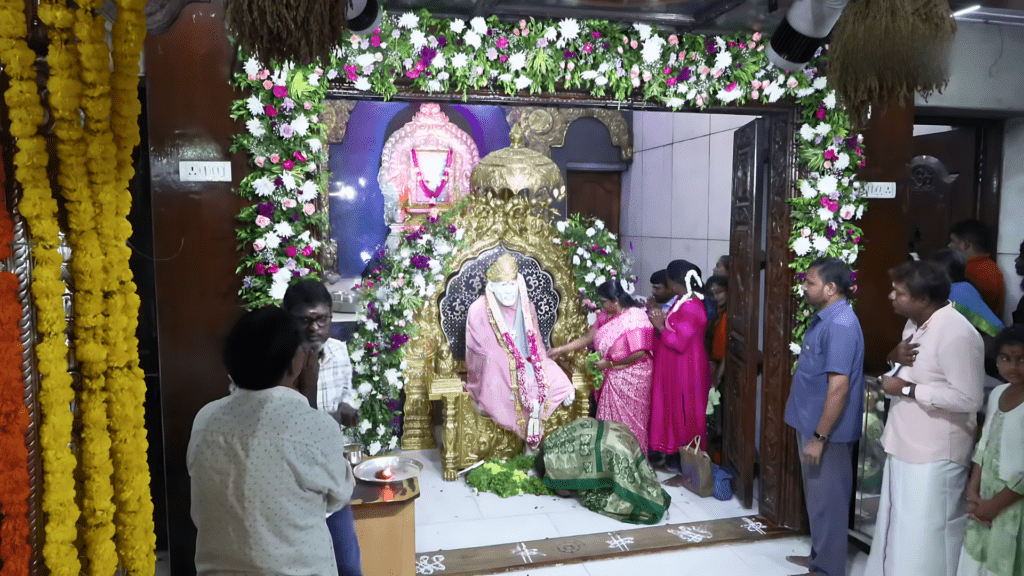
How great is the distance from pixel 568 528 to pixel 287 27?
3.62m

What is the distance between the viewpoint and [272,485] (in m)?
2.04

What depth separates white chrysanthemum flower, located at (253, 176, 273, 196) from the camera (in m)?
3.80

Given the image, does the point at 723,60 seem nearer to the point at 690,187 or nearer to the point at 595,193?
the point at 690,187

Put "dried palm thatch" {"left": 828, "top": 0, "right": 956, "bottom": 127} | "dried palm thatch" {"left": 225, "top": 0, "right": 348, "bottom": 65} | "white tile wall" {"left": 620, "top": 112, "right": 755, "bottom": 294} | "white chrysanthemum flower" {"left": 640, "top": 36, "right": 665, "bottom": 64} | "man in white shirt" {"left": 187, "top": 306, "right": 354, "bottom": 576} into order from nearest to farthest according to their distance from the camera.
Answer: "man in white shirt" {"left": 187, "top": 306, "right": 354, "bottom": 576} < "dried palm thatch" {"left": 225, "top": 0, "right": 348, "bottom": 65} < "dried palm thatch" {"left": 828, "top": 0, "right": 956, "bottom": 127} < "white chrysanthemum flower" {"left": 640, "top": 36, "right": 665, "bottom": 64} < "white tile wall" {"left": 620, "top": 112, "right": 755, "bottom": 294}

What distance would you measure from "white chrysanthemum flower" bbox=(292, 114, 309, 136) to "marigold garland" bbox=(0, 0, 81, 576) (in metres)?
1.68

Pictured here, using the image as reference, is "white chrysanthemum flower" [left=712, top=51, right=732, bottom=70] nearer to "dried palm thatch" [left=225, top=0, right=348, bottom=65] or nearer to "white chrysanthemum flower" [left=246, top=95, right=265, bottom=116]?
"dried palm thatch" [left=225, top=0, right=348, bottom=65]

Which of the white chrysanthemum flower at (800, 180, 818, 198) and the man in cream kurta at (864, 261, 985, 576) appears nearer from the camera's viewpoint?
the man in cream kurta at (864, 261, 985, 576)

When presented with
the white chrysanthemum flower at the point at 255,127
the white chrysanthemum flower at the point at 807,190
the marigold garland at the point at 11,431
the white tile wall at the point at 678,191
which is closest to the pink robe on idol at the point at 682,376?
the white chrysanthemum flower at the point at 807,190

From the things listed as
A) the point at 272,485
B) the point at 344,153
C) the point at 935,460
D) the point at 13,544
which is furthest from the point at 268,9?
the point at 344,153

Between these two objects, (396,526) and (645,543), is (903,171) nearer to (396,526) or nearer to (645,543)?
(645,543)

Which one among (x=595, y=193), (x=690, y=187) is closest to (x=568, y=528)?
(x=690, y=187)

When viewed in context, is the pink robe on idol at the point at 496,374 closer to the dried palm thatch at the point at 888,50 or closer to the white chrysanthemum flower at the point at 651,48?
the white chrysanthemum flower at the point at 651,48

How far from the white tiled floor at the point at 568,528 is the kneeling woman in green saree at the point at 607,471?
0.13 metres

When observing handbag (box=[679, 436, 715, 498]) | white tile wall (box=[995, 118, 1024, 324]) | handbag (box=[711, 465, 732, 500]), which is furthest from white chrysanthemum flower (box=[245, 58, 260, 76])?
white tile wall (box=[995, 118, 1024, 324])
